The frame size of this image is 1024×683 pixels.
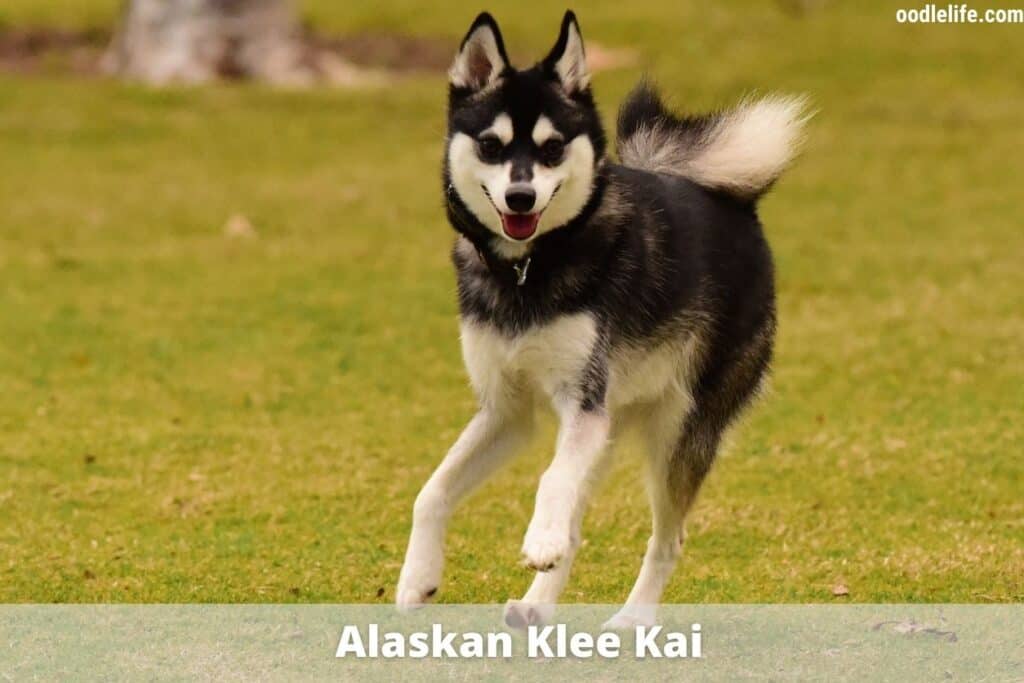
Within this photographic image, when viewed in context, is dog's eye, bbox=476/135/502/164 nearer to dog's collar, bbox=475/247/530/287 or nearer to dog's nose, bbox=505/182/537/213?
dog's nose, bbox=505/182/537/213

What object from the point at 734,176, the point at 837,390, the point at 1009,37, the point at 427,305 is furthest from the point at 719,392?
the point at 1009,37

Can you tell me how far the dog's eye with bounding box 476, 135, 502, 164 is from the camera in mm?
5496

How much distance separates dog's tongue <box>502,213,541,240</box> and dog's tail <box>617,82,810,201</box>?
1.13 meters

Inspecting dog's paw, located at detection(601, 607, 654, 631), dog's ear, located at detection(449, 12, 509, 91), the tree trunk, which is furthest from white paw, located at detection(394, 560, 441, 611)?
the tree trunk

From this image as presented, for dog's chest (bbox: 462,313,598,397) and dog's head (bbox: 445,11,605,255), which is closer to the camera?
dog's head (bbox: 445,11,605,255)

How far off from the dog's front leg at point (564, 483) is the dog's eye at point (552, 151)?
716mm

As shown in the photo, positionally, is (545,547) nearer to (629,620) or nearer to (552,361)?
(552,361)

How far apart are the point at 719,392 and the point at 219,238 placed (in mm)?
8262

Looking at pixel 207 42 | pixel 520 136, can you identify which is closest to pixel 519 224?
pixel 520 136

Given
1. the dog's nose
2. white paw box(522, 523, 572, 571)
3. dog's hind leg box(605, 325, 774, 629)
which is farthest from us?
dog's hind leg box(605, 325, 774, 629)

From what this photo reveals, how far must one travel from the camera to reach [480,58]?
571 centimetres

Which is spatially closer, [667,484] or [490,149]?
[490,149]

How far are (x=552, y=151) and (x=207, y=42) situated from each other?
14.9m

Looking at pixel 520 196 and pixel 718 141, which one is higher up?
pixel 718 141
